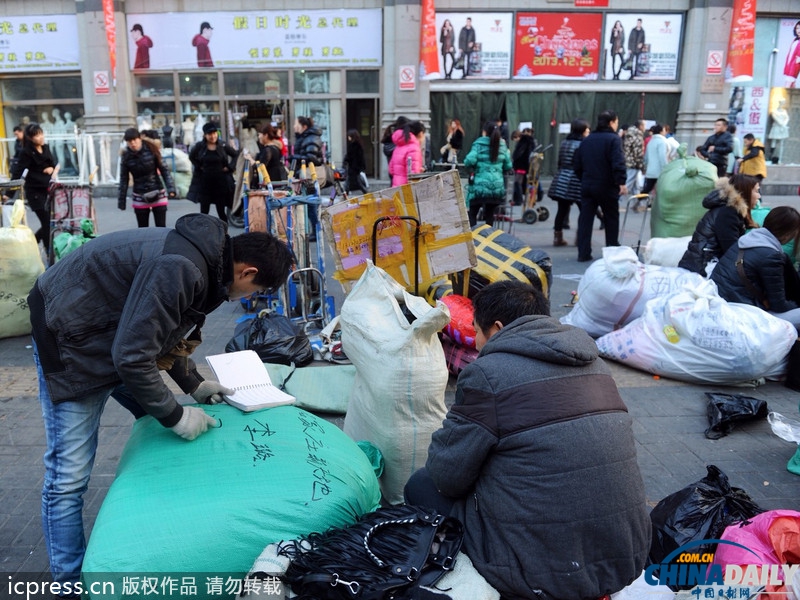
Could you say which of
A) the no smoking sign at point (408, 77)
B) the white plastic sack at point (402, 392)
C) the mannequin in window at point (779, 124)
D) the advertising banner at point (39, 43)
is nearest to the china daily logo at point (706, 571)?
the white plastic sack at point (402, 392)

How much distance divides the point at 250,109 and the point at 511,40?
20.4 feet

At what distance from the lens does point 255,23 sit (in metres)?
15.1

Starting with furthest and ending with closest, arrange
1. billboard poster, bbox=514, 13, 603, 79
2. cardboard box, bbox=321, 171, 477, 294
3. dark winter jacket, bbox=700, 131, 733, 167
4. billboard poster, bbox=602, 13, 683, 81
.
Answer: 1. billboard poster, bbox=602, 13, 683, 81
2. billboard poster, bbox=514, 13, 603, 79
3. dark winter jacket, bbox=700, 131, 733, 167
4. cardboard box, bbox=321, 171, 477, 294

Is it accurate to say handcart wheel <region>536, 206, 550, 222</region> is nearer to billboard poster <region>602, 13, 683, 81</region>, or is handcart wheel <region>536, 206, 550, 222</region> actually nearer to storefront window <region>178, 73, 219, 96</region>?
billboard poster <region>602, 13, 683, 81</region>

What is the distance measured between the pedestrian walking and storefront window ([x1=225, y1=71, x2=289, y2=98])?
30.3 feet

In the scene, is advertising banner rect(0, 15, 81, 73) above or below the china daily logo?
above

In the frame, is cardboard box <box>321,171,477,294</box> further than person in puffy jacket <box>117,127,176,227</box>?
No

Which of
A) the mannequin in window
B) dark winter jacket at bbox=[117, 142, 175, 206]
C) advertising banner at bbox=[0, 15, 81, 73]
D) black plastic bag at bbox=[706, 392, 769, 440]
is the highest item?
advertising banner at bbox=[0, 15, 81, 73]

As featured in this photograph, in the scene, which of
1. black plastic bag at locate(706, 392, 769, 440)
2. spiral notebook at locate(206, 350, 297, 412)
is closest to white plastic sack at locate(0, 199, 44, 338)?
spiral notebook at locate(206, 350, 297, 412)

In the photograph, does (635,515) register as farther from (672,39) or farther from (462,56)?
(672,39)

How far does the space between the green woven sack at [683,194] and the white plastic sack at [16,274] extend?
6225mm

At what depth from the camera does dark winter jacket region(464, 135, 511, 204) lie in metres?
8.70

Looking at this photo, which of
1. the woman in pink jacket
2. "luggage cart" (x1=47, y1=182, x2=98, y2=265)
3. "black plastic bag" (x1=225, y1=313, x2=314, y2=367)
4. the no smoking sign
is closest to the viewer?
"black plastic bag" (x1=225, y1=313, x2=314, y2=367)

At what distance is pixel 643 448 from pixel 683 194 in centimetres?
431
